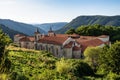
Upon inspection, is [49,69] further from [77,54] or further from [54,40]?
[54,40]

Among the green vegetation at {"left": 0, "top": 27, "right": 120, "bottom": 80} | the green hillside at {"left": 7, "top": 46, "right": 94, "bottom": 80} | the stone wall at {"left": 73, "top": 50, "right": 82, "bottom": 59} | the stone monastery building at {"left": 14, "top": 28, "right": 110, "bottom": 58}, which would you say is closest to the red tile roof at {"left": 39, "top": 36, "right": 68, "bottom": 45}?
the stone monastery building at {"left": 14, "top": 28, "right": 110, "bottom": 58}

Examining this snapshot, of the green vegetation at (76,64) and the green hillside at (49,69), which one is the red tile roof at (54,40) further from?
the green hillside at (49,69)

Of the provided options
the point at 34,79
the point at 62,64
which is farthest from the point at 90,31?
the point at 34,79

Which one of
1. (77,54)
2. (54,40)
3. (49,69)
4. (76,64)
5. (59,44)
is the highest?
(54,40)

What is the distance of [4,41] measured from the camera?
22.5 meters

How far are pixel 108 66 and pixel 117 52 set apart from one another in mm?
3354

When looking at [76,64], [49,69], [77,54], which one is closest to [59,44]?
[77,54]

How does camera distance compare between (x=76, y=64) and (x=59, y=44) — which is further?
(x=59, y=44)

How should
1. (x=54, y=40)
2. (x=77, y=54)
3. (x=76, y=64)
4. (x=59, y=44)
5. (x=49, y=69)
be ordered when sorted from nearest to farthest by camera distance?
(x=49, y=69) < (x=76, y=64) < (x=77, y=54) < (x=59, y=44) < (x=54, y=40)

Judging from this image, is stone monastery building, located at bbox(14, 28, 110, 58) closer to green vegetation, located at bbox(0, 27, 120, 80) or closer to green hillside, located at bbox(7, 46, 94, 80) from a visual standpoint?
green vegetation, located at bbox(0, 27, 120, 80)

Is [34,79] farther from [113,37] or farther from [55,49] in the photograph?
[113,37]

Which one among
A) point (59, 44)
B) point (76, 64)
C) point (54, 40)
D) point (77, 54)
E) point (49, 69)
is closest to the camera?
point (49, 69)

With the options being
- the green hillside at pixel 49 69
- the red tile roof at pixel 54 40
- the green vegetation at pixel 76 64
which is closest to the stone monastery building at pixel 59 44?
the red tile roof at pixel 54 40

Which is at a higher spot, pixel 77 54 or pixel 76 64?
pixel 76 64
